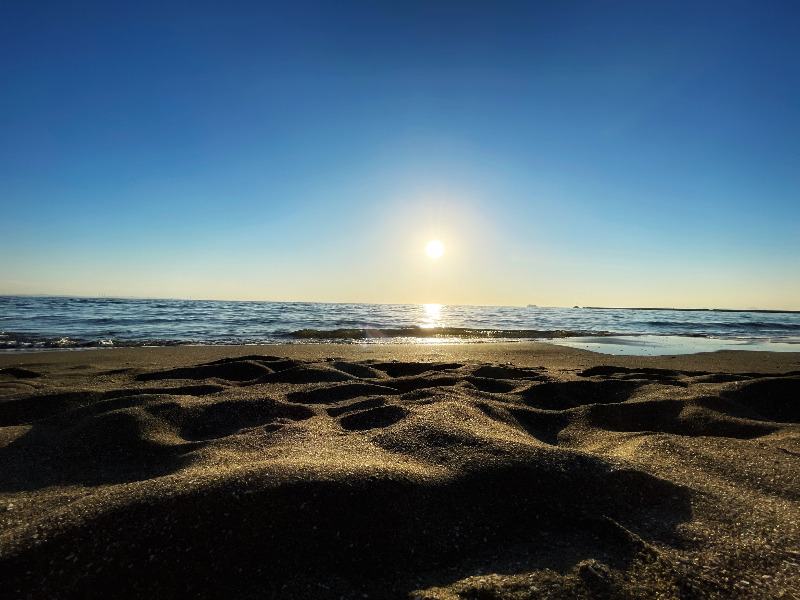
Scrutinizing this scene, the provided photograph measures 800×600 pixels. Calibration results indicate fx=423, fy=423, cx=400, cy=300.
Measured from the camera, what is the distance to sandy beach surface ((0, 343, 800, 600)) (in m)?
1.57

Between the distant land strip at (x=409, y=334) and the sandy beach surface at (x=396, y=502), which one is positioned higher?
the sandy beach surface at (x=396, y=502)

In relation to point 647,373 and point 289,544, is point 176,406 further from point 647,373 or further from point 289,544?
point 647,373

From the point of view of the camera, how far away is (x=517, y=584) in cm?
154

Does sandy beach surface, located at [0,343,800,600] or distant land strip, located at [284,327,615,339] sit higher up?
sandy beach surface, located at [0,343,800,600]

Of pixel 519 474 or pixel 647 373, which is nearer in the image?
pixel 519 474

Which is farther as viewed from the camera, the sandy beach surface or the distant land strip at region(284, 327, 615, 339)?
the distant land strip at region(284, 327, 615, 339)

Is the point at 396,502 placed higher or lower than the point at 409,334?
higher

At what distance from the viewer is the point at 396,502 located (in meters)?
1.95

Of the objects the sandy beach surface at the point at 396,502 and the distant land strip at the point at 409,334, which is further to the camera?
the distant land strip at the point at 409,334

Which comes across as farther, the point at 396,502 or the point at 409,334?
the point at 409,334

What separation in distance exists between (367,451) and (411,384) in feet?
8.05

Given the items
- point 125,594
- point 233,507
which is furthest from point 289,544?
point 125,594

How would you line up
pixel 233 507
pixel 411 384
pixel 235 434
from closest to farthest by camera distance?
pixel 233 507 → pixel 235 434 → pixel 411 384

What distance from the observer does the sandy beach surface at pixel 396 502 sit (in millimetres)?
1572
